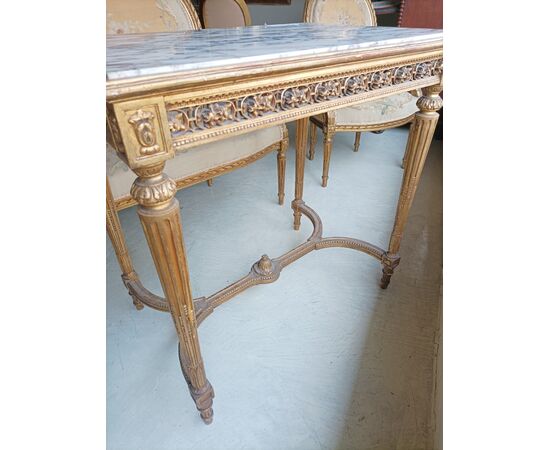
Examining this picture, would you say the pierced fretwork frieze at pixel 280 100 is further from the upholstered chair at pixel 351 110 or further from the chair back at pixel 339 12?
the chair back at pixel 339 12

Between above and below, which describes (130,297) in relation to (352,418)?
above

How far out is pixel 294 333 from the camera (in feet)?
3.52

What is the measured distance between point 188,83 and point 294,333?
824 mm

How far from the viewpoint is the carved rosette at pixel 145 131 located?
1.42 ft

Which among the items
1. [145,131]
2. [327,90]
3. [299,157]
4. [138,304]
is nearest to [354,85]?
[327,90]

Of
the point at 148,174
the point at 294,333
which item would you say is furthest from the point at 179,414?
the point at 148,174

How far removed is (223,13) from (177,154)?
983mm

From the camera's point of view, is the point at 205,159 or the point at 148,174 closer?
the point at 148,174

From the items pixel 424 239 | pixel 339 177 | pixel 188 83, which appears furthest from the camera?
pixel 339 177

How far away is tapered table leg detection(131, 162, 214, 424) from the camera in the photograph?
0.49 metres

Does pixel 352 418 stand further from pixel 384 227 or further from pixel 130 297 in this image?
pixel 384 227

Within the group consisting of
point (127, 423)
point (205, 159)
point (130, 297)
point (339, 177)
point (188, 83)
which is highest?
point (188, 83)

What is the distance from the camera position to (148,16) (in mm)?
1229

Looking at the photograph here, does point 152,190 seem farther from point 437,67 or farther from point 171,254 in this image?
point 437,67
